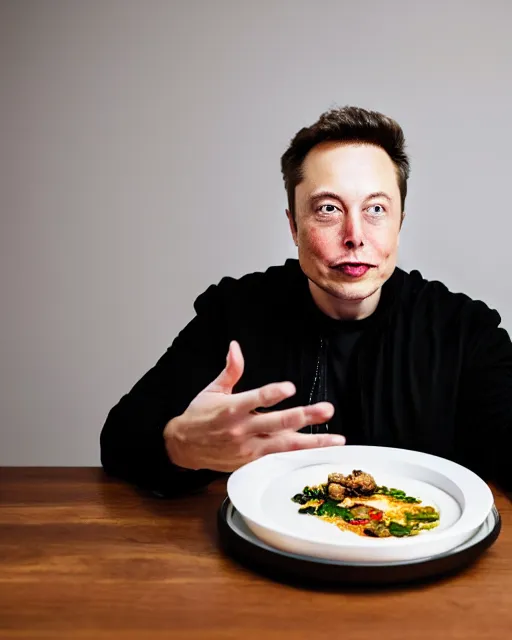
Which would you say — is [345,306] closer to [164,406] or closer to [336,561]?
[164,406]

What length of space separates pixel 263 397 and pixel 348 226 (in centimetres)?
85

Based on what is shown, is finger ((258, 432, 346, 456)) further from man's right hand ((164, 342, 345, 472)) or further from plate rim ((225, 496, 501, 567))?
plate rim ((225, 496, 501, 567))

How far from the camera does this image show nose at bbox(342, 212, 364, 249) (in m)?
1.80

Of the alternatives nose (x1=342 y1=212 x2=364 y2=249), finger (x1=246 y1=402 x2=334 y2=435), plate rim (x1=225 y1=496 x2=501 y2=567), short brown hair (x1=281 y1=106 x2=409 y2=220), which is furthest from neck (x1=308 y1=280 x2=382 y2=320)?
plate rim (x1=225 y1=496 x2=501 y2=567)

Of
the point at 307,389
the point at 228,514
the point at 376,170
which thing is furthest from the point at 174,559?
the point at 376,170

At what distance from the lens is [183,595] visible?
2.98 feet

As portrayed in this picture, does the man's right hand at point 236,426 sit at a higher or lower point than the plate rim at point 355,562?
higher

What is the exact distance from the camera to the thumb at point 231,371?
1.20 meters

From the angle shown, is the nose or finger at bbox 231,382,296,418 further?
the nose

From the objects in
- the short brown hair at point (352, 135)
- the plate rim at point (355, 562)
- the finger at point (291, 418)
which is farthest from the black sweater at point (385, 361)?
the plate rim at point (355, 562)

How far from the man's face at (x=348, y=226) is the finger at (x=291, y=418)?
722mm

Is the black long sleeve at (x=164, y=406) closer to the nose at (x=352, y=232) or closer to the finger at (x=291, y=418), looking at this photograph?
the finger at (x=291, y=418)

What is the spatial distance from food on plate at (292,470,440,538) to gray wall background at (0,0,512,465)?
1.30 metres

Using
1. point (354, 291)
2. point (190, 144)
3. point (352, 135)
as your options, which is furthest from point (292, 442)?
point (190, 144)
